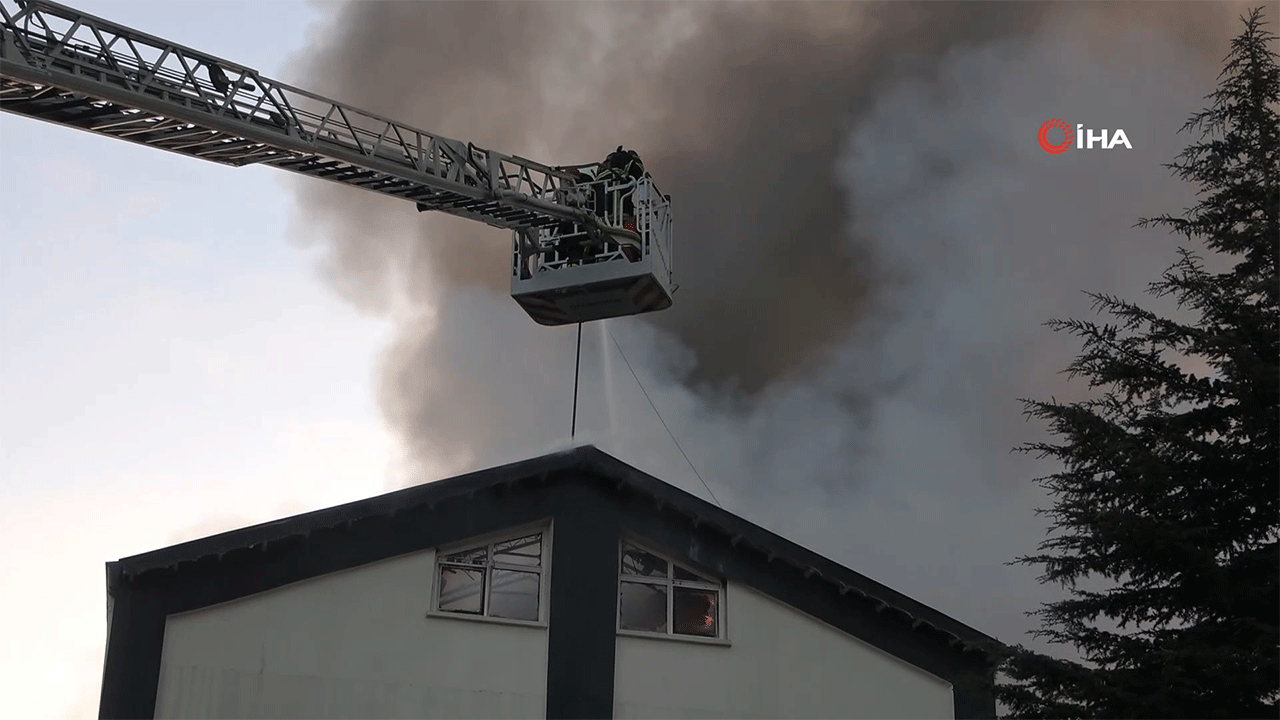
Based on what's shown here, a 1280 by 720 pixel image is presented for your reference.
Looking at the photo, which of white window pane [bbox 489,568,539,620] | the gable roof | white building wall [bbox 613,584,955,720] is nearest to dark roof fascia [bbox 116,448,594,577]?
the gable roof

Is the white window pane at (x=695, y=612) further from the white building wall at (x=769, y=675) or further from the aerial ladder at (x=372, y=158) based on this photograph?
the aerial ladder at (x=372, y=158)

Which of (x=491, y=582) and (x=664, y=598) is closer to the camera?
(x=491, y=582)

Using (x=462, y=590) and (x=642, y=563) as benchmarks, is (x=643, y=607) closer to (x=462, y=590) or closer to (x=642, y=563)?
(x=642, y=563)

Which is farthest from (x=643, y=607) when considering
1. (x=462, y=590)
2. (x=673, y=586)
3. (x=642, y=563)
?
(x=462, y=590)

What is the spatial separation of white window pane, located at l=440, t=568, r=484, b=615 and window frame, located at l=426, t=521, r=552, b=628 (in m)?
0.05

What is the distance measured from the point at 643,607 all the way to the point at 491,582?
78.9 inches

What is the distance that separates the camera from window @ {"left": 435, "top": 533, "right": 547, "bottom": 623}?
16.2 meters

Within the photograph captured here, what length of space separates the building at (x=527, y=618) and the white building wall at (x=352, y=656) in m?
0.02

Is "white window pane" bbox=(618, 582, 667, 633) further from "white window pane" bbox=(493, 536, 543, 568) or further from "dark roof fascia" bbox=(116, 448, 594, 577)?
"dark roof fascia" bbox=(116, 448, 594, 577)

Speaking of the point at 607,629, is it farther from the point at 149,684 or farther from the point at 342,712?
the point at 149,684

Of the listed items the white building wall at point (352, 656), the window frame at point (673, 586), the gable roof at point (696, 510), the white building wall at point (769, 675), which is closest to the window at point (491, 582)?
the white building wall at point (352, 656)

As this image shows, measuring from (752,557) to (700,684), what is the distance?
1.79 meters

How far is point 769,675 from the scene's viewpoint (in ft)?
54.3

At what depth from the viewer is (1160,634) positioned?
48.5ft
